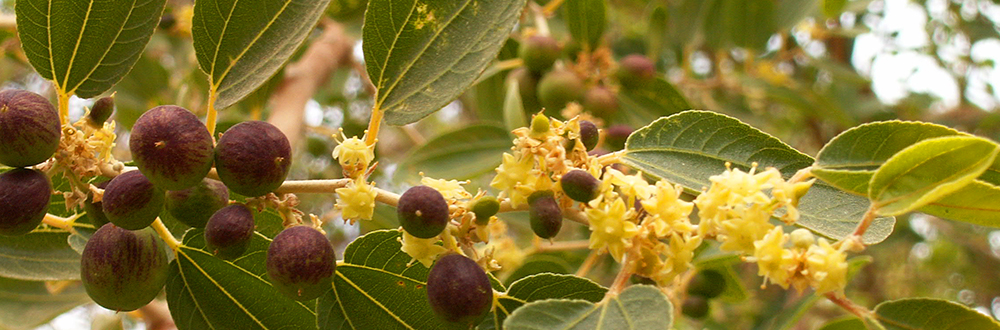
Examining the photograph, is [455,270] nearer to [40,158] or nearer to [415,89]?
[415,89]

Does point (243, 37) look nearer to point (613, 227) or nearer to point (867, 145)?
point (613, 227)

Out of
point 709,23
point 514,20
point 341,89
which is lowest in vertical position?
point 341,89

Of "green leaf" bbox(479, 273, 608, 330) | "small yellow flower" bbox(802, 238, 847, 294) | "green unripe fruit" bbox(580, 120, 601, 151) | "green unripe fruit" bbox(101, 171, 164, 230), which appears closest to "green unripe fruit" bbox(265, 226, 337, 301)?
"green unripe fruit" bbox(101, 171, 164, 230)

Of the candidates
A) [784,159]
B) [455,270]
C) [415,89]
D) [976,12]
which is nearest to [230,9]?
[415,89]

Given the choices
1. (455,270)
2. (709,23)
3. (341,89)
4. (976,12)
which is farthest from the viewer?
(976,12)

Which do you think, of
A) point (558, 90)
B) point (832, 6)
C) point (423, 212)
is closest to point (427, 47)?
point (423, 212)

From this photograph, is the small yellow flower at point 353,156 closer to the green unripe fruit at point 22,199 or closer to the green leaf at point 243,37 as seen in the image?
the green leaf at point 243,37
